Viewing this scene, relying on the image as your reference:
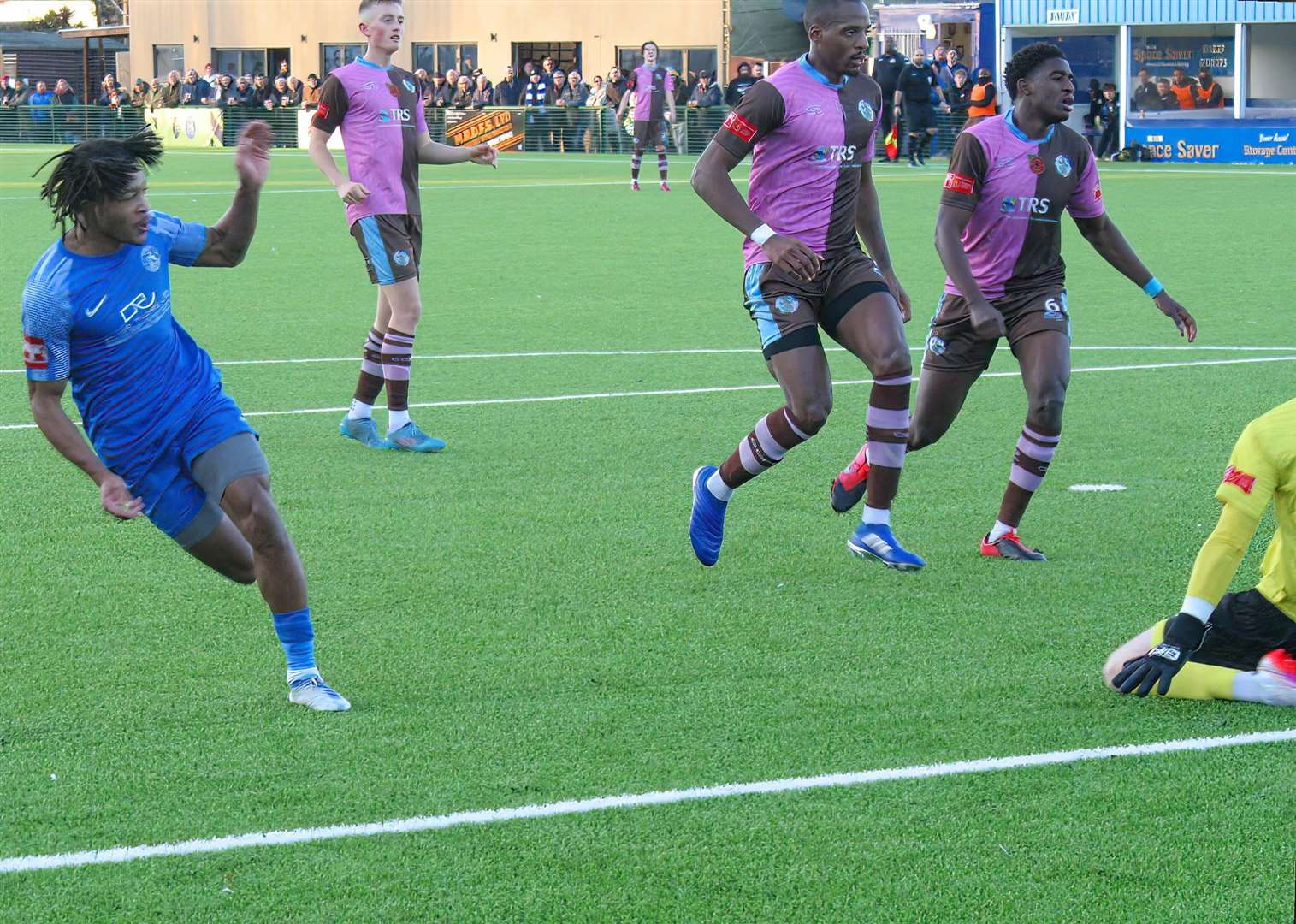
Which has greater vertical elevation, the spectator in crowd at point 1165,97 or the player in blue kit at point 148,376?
the spectator in crowd at point 1165,97

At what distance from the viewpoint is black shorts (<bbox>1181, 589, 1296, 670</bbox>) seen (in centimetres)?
538

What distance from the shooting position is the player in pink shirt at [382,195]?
9.61 meters

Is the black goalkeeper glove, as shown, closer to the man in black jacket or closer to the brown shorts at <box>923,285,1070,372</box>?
the brown shorts at <box>923,285,1070,372</box>

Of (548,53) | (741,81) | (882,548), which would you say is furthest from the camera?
(548,53)

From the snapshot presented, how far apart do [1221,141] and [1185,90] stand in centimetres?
141

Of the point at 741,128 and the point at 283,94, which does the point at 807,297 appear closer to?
the point at 741,128

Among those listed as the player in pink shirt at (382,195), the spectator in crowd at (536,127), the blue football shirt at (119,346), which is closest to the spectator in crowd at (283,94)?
the spectator in crowd at (536,127)

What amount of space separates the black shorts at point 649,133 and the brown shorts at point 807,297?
2402cm

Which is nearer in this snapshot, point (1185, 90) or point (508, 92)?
point (1185, 90)

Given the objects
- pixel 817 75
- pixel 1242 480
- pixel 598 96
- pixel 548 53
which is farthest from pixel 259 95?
pixel 1242 480

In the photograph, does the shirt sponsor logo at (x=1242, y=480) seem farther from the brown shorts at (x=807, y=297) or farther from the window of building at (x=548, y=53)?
the window of building at (x=548, y=53)

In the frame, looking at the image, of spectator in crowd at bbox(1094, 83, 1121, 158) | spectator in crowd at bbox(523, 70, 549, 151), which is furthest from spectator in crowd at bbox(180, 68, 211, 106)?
spectator in crowd at bbox(1094, 83, 1121, 158)

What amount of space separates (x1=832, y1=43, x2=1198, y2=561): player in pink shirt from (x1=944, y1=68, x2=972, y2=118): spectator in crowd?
32033mm

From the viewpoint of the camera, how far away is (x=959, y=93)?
39.0m
